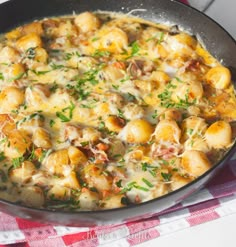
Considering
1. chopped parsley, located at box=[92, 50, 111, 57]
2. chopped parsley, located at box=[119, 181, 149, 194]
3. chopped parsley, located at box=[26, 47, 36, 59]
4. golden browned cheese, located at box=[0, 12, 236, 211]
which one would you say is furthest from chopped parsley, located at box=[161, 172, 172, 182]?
chopped parsley, located at box=[26, 47, 36, 59]

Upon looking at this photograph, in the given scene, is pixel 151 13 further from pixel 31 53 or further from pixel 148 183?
pixel 148 183

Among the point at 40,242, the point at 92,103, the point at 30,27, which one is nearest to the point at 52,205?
the point at 40,242

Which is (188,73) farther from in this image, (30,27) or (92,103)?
(30,27)

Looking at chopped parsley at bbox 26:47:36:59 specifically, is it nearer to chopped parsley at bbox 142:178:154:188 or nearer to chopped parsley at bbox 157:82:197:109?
chopped parsley at bbox 157:82:197:109

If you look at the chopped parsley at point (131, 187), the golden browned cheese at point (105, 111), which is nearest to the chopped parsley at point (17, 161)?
the golden browned cheese at point (105, 111)

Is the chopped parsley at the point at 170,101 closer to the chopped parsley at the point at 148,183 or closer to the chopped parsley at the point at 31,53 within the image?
the chopped parsley at the point at 148,183

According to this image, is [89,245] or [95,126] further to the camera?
[95,126]
